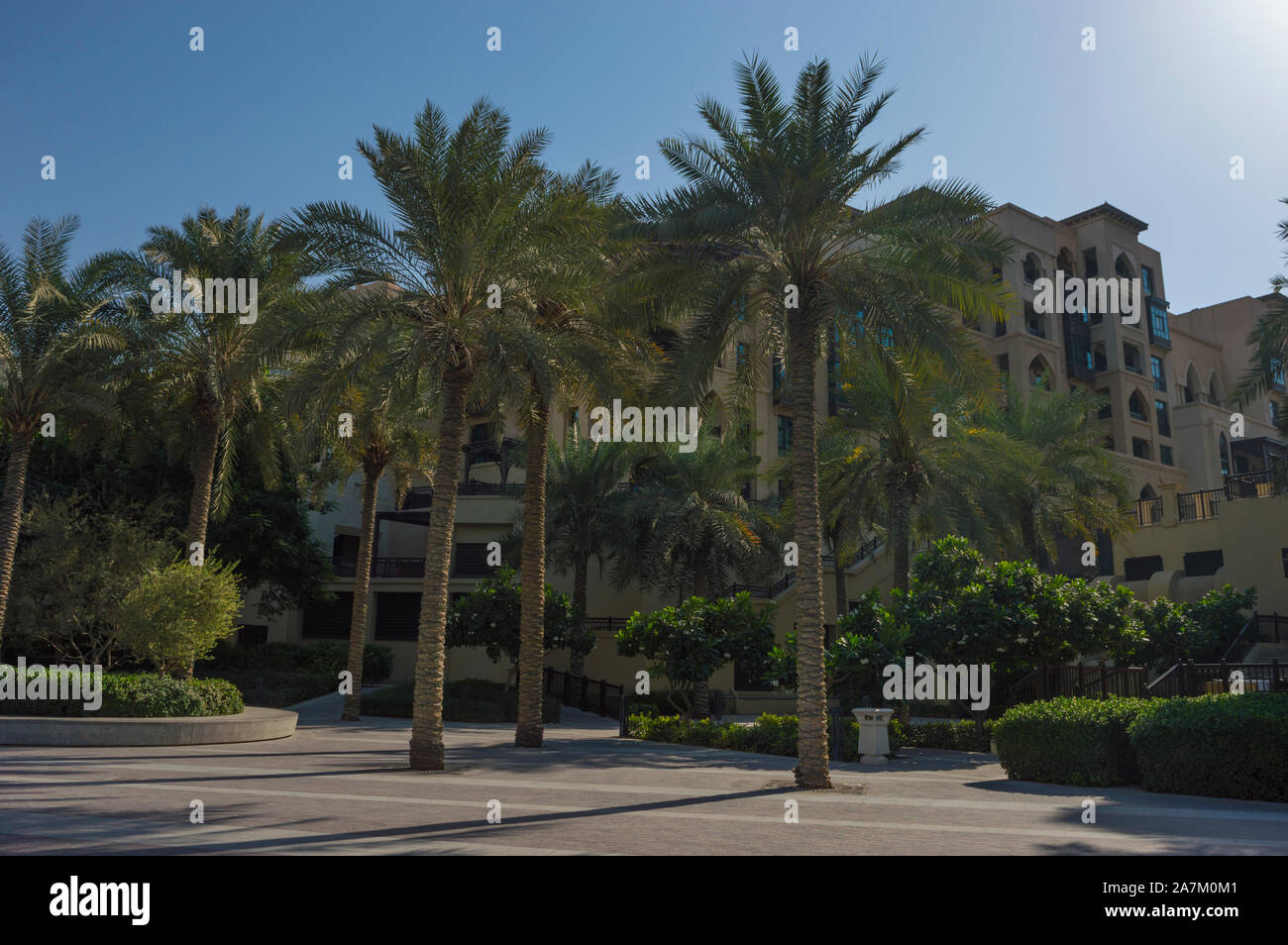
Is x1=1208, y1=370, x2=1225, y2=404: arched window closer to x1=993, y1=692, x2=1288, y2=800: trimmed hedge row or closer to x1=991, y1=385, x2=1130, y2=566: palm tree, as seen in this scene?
x1=991, y1=385, x2=1130, y2=566: palm tree

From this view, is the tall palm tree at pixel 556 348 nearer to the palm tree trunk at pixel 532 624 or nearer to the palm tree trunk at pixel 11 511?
the palm tree trunk at pixel 532 624

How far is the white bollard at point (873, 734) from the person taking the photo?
56.4 ft

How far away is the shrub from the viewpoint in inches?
513

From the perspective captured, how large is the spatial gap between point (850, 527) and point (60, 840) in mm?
21592

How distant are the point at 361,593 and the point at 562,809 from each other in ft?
49.9

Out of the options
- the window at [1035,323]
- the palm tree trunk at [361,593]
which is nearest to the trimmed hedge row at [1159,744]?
the palm tree trunk at [361,593]

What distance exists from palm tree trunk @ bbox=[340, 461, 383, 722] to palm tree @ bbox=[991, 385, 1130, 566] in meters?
18.0

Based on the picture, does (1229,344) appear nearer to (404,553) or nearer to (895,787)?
(404,553)

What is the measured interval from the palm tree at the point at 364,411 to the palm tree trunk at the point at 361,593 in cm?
3

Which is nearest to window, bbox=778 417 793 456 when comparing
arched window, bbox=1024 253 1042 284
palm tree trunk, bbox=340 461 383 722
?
arched window, bbox=1024 253 1042 284

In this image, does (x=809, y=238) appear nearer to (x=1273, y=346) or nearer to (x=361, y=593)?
(x=1273, y=346)

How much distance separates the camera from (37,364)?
20.9 meters

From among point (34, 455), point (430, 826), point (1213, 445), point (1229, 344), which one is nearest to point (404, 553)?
point (34, 455)

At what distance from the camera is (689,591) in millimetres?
29938
